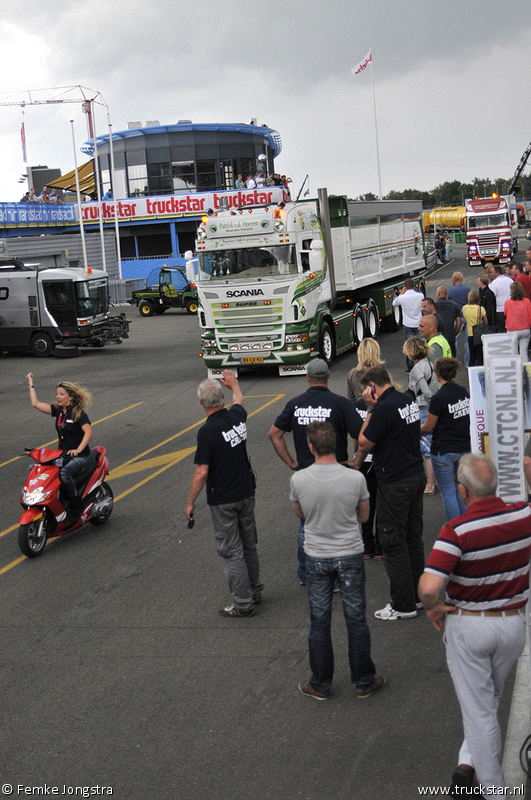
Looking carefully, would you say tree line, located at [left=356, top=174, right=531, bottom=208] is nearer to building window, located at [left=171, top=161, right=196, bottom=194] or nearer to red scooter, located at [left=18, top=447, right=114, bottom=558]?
building window, located at [left=171, top=161, right=196, bottom=194]

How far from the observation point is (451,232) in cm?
8688

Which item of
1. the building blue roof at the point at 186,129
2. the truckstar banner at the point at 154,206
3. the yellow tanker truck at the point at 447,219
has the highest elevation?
the building blue roof at the point at 186,129

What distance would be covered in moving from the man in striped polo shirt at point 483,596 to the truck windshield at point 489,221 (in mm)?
47516

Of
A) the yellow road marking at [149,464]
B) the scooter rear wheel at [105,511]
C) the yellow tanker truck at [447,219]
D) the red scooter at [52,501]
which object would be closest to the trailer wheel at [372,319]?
the yellow road marking at [149,464]

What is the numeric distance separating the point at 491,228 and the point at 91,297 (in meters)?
29.9

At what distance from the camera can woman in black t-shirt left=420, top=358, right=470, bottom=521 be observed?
739 cm

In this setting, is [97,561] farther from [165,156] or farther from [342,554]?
[165,156]

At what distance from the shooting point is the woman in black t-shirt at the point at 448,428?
291 inches

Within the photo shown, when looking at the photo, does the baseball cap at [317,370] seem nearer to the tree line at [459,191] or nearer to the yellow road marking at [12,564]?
the yellow road marking at [12,564]

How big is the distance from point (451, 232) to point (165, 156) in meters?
39.9

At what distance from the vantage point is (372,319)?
24.1 meters

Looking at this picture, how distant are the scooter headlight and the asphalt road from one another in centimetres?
61

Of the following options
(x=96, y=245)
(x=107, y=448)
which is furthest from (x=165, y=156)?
(x=107, y=448)

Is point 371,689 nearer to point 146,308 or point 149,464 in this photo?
point 149,464
